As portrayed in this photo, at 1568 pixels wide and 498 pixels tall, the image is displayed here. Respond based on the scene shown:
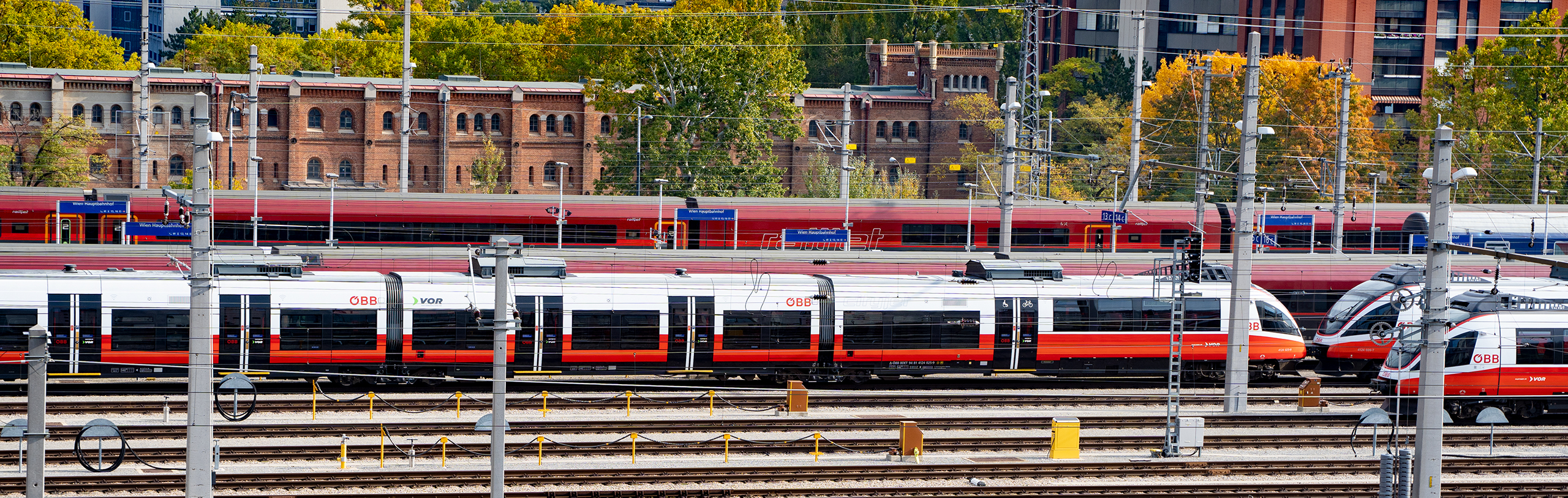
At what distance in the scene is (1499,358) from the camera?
1179 inches

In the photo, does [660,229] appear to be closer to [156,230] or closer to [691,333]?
[156,230]

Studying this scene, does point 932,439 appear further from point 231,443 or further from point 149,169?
point 149,169

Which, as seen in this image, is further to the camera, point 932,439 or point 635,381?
point 635,381

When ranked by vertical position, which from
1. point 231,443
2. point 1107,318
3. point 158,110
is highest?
point 158,110

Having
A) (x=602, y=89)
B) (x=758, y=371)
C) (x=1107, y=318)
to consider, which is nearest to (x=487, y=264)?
(x=758, y=371)

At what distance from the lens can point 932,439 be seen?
27.7m

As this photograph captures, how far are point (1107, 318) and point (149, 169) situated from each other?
62216 mm

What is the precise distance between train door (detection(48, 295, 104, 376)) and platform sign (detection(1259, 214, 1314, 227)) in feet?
115

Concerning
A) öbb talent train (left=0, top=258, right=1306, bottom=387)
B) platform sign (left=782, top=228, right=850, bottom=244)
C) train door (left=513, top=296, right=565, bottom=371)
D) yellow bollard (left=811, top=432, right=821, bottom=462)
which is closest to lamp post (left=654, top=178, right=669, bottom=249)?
platform sign (left=782, top=228, right=850, bottom=244)

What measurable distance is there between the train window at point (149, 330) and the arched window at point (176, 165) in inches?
2176

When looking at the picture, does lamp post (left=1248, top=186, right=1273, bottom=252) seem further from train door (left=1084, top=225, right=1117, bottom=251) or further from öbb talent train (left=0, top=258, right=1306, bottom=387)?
öbb talent train (left=0, top=258, right=1306, bottom=387)

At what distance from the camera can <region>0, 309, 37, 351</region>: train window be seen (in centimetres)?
2823

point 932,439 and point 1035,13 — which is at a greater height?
point 1035,13

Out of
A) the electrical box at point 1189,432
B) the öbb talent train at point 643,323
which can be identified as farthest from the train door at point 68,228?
the electrical box at point 1189,432
